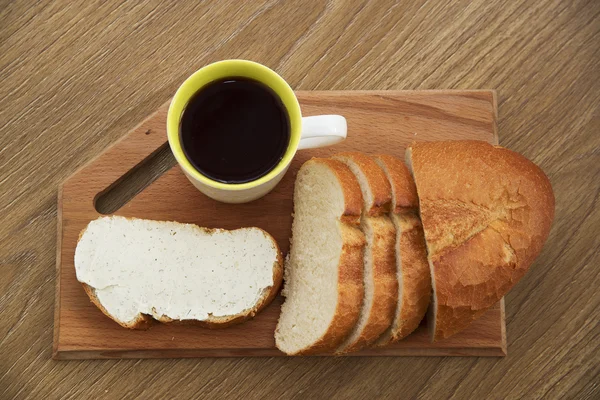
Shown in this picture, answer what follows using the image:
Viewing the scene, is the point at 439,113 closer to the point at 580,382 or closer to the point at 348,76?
the point at 348,76

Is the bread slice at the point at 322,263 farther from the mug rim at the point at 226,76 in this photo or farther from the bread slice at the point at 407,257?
the mug rim at the point at 226,76

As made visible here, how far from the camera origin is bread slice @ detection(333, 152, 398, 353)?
181 centimetres

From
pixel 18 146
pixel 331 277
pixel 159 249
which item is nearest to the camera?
pixel 331 277

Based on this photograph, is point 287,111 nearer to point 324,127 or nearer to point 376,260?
point 324,127

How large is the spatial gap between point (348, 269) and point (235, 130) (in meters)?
0.58

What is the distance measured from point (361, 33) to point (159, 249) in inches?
45.1

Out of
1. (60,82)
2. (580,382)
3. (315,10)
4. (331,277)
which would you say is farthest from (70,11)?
(580,382)

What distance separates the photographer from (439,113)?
2162 mm

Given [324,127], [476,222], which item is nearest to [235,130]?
[324,127]

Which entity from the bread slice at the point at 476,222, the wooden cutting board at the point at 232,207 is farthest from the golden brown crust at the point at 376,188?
the wooden cutting board at the point at 232,207

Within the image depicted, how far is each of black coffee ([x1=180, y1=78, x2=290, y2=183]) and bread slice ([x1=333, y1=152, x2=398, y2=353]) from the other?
0.32 m

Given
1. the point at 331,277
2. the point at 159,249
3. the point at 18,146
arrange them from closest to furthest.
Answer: the point at 331,277, the point at 159,249, the point at 18,146

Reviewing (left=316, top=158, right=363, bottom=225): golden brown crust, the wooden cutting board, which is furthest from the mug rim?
the wooden cutting board

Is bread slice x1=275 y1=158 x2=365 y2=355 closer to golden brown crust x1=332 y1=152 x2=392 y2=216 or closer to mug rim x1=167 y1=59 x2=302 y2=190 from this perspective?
golden brown crust x1=332 y1=152 x2=392 y2=216
